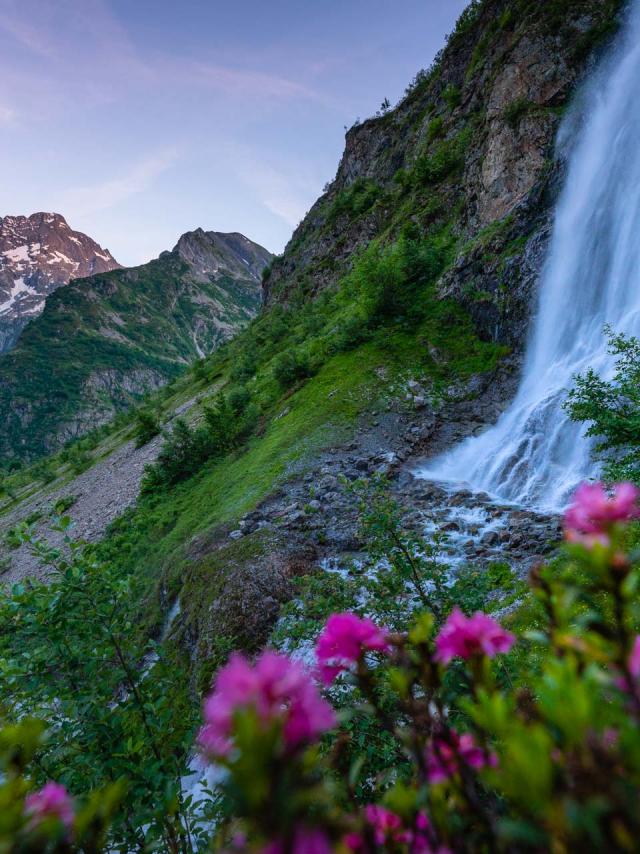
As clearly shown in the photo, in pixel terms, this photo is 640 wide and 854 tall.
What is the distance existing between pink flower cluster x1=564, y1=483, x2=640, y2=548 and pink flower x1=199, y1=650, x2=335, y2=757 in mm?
641

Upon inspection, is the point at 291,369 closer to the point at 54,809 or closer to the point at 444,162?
the point at 444,162

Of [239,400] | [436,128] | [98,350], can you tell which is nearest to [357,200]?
[436,128]

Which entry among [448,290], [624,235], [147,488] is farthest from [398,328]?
[147,488]

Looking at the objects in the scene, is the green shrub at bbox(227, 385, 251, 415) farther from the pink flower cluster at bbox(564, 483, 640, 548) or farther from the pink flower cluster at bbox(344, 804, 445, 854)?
the pink flower cluster at bbox(564, 483, 640, 548)

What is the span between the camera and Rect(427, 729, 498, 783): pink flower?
1049 millimetres

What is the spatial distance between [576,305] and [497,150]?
12.0 meters

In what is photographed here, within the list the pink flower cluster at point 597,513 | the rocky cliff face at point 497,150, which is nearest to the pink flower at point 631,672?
the pink flower cluster at point 597,513

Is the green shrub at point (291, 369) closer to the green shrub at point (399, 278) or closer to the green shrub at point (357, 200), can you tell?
the green shrub at point (399, 278)

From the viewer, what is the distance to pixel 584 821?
2.03ft

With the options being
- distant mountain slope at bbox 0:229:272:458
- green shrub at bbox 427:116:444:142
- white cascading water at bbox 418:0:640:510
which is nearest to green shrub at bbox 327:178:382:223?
green shrub at bbox 427:116:444:142

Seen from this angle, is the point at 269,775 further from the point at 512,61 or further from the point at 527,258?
the point at 512,61

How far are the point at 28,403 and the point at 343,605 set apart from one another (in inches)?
5539

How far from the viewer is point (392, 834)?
1135mm

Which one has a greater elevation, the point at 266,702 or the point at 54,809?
the point at 266,702
